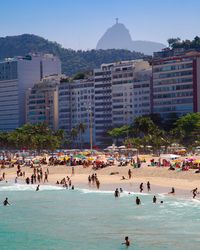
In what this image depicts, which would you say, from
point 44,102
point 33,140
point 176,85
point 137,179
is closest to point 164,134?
point 33,140

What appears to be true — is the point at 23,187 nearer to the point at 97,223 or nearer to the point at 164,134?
the point at 97,223

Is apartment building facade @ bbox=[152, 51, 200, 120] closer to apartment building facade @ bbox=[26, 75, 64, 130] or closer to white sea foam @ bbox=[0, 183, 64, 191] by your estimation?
apartment building facade @ bbox=[26, 75, 64, 130]

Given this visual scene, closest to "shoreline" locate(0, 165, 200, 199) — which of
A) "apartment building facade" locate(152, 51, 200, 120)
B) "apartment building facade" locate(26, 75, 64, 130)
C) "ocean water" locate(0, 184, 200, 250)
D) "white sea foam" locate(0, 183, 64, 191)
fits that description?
"white sea foam" locate(0, 183, 64, 191)

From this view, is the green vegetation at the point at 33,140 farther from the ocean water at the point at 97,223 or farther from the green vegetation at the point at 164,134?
the ocean water at the point at 97,223

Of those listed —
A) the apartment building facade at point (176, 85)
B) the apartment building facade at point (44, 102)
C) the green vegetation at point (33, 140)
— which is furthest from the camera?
the apartment building facade at point (44, 102)

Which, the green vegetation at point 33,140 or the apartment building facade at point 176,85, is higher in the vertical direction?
the apartment building facade at point 176,85

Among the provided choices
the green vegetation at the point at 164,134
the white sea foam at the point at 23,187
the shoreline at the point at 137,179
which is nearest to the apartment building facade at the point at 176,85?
the green vegetation at the point at 164,134
